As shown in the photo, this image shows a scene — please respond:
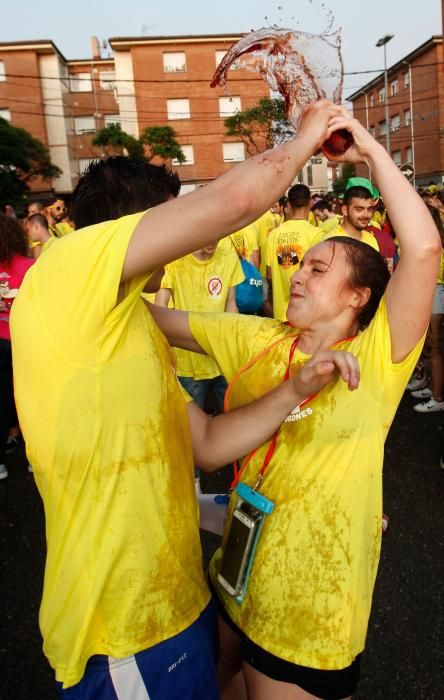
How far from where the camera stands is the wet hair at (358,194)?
4637mm

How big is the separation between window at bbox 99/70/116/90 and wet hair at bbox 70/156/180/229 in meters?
45.9

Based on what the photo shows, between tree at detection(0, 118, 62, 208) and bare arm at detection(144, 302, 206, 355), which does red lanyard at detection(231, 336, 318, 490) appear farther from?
tree at detection(0, 118, 62, 208)

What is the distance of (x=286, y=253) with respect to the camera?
5.50 metres

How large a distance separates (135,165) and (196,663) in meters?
1.23

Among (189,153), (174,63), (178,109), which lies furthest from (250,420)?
(174,63)

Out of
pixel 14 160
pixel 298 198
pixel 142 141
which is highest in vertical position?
pixel 142 141

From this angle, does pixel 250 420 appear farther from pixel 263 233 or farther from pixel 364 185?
pixel 263 233

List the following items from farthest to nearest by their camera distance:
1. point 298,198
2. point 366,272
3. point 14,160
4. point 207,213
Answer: point 14,160 → point 298,198 → point 366,272 → point 207,213

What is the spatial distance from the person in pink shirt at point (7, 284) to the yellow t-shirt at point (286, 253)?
229 centimetres

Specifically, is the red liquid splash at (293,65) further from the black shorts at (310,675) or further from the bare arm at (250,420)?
the black shorts at (310,675)

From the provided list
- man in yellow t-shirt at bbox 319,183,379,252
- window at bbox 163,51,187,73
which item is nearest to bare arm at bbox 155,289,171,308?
man in yellow t-shirt at bbox 319,183,379,252

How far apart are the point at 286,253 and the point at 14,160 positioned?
2946 cm

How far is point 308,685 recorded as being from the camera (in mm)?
1494

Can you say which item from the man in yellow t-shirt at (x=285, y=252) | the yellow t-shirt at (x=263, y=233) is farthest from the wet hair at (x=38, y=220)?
the man in yellow t-shirt at (x=285, y=252)
